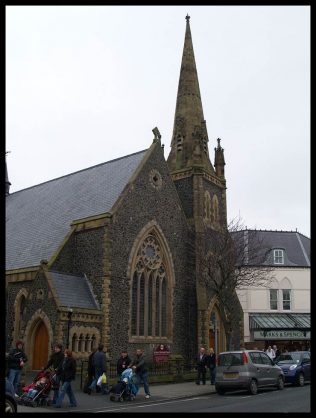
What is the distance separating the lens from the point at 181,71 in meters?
37.6

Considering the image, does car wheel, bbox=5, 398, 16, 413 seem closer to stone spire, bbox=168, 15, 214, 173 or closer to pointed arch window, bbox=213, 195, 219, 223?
stone spire, bbox=168, 15, 214, 173

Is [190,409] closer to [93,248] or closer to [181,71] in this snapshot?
[93,248]

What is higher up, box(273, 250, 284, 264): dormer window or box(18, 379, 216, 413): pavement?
box(273, 250, 284, 264): dormer window

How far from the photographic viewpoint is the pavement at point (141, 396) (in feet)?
48.6

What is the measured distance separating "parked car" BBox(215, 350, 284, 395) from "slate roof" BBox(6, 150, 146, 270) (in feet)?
33.3

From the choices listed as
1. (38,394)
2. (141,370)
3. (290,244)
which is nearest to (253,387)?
(141,370)

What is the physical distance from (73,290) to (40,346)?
2.88m

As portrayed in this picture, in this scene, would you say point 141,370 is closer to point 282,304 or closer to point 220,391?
point 220,391

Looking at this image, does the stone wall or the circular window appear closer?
the stone wall

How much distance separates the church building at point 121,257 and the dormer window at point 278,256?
1358 cm

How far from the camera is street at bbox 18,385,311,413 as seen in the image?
13688 mm

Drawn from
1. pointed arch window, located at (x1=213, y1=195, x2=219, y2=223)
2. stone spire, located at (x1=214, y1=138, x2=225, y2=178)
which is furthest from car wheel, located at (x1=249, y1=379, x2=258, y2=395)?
stone spire, located at (x1=214, y1=138, x2=225, y2=178)

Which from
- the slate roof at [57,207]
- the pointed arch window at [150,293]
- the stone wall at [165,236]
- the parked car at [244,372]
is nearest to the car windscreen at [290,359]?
the parked car at [244,372]
